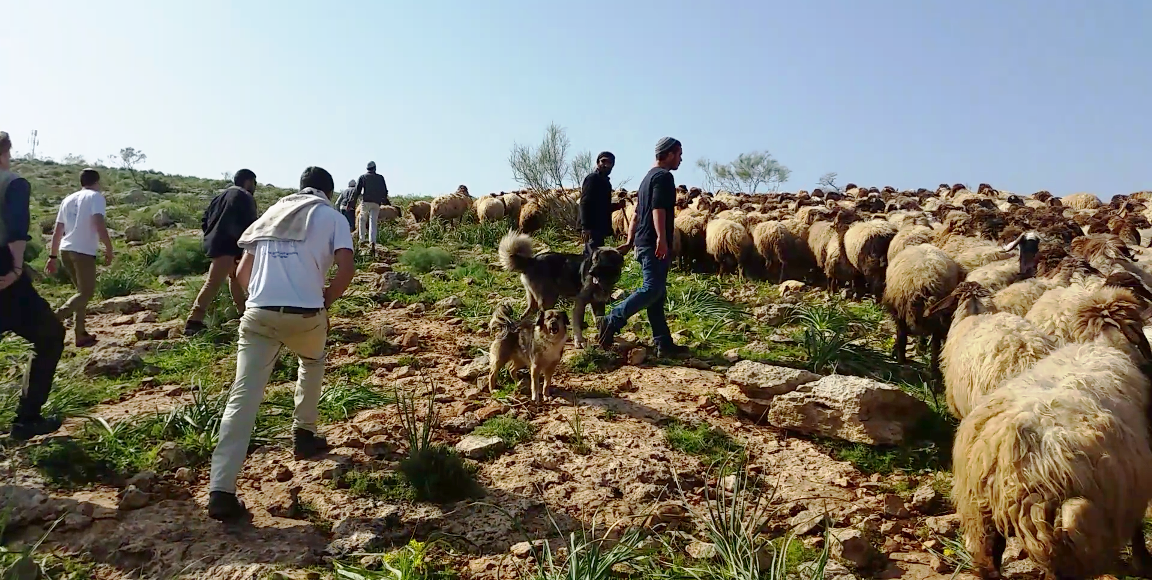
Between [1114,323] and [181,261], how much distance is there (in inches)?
543

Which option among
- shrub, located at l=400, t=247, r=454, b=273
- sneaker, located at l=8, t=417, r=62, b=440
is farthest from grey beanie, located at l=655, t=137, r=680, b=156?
shrub, located at l=400, t=247, r=454, b=273

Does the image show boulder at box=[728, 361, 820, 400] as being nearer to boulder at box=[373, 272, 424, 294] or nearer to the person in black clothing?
the person in black clothing

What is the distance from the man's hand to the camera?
4.59m

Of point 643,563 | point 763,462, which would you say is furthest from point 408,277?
point 643,563

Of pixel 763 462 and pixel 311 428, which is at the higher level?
pixel 311 428

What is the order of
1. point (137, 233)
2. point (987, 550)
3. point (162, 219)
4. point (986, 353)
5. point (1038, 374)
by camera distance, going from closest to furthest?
point (987, 550)
point (1038, 374)
point (986, 353)
point (137, 233)
point (162, 219)

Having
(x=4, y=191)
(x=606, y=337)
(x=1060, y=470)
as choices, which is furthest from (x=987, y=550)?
(x=4, y=191)

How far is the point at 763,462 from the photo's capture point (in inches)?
191

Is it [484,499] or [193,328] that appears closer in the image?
[484,499]

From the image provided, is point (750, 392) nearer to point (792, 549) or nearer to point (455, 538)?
point (792, 549)

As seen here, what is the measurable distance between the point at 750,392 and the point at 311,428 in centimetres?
335

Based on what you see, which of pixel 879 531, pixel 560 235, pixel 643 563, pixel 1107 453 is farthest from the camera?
pixel 560 235

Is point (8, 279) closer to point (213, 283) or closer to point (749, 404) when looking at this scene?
point (213, 283)

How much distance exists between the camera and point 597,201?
8500mm
